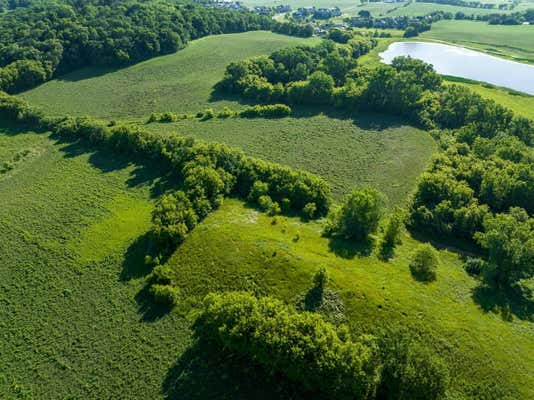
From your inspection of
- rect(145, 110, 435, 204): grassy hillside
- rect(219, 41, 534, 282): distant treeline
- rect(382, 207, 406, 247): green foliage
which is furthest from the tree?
rect(145, 110, 435, 204): grassy hillside

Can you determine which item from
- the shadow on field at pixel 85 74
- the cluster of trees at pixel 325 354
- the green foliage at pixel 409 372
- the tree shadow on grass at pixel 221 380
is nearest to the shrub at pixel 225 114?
the shadow on field at pixel 85 74

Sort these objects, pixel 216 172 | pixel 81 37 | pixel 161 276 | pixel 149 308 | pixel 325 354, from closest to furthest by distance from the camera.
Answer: pixel 325 354 → pixel 149 308 → pixel 161 276 → pixel 216 172 → pixel 81 37

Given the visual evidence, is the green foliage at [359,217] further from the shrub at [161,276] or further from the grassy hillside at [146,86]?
the grassy hillside at [146,86]

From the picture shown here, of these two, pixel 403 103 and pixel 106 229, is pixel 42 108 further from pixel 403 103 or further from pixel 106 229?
pixel 403 103

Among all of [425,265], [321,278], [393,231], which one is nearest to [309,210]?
[393,231]

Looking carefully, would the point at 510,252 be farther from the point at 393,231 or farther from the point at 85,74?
the point at 85,74

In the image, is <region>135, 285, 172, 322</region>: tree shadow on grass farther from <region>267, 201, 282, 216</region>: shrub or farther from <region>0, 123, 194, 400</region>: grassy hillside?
<region>267, 201, 282, 216</region>: shrub
